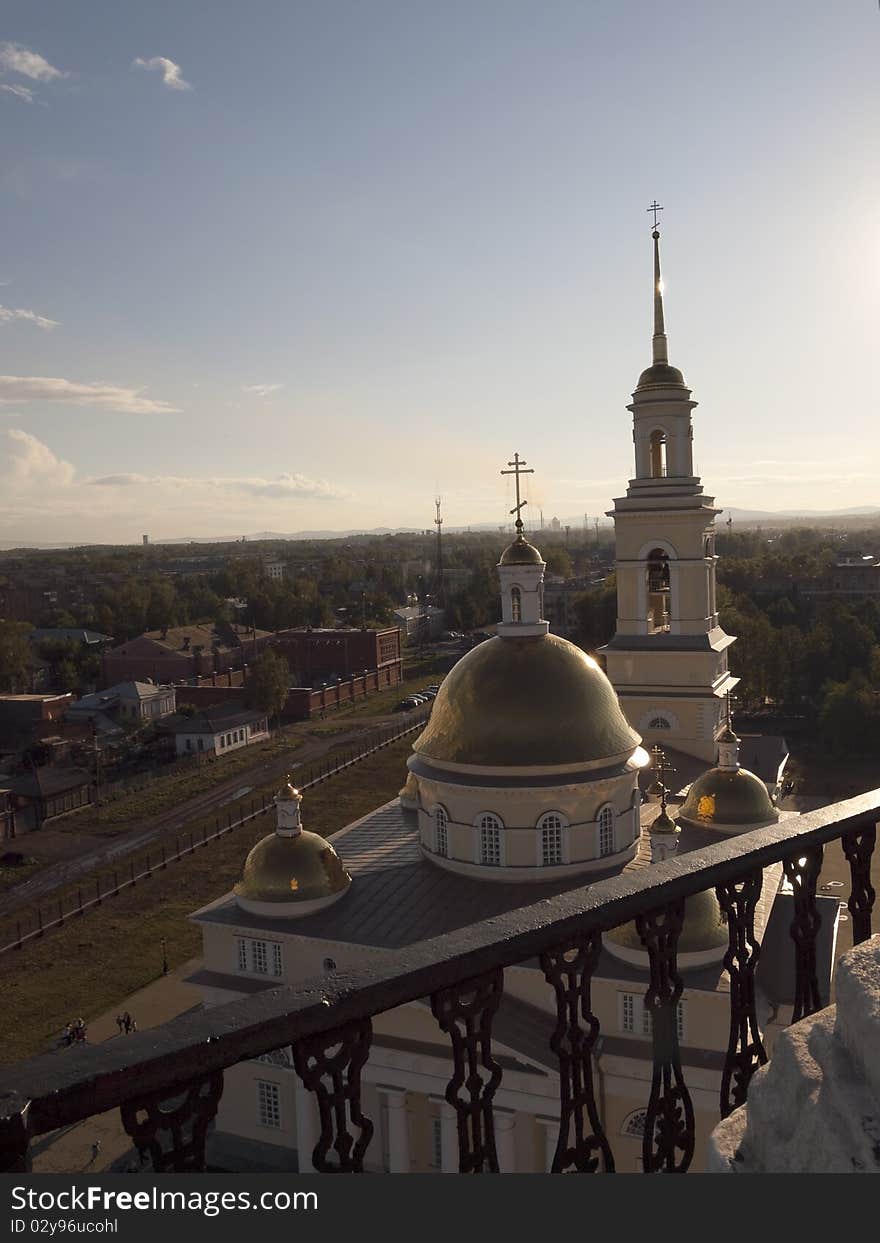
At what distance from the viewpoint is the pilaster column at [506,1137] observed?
414 inches

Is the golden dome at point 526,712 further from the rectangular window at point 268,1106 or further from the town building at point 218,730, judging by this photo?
the town building at point 218,730

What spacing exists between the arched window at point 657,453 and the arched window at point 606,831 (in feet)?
31.1

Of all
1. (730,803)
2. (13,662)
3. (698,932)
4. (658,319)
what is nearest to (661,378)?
(658,319)

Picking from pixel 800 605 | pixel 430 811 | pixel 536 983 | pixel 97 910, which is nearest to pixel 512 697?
pixel 430 811

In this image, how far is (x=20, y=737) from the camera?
1610 inches

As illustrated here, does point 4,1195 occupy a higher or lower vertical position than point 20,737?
higher

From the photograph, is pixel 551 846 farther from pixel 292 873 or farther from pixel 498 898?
pixel 292 873

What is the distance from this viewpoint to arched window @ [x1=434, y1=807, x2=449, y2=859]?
1377cm

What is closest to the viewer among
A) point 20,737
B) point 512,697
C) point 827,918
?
point 512,697

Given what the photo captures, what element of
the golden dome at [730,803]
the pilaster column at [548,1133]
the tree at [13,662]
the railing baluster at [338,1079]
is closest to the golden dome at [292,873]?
the pilaster column at [548,1133]

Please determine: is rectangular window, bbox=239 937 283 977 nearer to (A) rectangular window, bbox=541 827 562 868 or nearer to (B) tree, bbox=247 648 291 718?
(A) rectangular window, bbox=541 827 562 868

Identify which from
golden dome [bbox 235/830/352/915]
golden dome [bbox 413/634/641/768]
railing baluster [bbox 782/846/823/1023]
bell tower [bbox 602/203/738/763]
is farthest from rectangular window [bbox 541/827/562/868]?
railing baluster [bbox 782/846/823/1023]

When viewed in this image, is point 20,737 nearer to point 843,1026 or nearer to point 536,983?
point 536,983

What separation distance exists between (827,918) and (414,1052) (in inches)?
278
